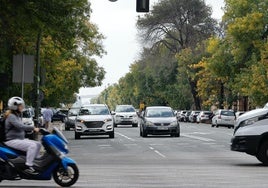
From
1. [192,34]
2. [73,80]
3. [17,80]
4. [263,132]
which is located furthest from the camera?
[192,34]

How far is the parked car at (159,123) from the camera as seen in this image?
41188 mm

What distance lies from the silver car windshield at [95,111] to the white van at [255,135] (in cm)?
1972

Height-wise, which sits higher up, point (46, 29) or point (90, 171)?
point (46, 29)

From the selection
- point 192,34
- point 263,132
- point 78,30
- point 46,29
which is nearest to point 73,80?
point 192,34

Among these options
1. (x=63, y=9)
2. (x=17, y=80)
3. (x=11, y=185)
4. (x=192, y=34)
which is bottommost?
(x=11, y=185)

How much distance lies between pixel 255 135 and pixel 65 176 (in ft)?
23.9

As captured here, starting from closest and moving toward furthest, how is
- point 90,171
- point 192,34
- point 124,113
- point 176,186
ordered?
point 176,186 → point 90,171 → point 124,113 → point 192,34

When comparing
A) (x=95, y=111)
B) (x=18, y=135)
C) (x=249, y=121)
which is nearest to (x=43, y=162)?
(x=18, y=135)

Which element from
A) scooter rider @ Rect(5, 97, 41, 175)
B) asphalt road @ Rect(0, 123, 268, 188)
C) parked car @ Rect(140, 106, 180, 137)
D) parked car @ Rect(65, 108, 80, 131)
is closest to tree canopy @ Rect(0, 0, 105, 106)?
asphalt road @ Rect(0, 123, 268, 188)

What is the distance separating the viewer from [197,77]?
331 feet

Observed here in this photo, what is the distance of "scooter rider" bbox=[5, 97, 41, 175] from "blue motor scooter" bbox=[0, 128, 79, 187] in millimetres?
104

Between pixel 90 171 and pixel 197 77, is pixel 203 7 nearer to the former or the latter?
pixel 197 77

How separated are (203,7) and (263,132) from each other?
74.1m

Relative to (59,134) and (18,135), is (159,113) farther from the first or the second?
(18,135)
